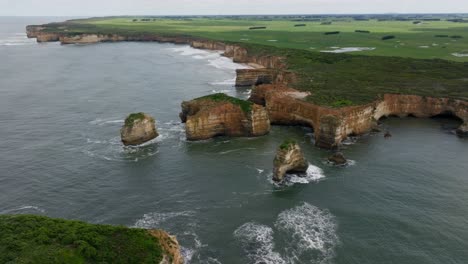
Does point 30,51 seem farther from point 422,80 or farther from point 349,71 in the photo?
point 422,80

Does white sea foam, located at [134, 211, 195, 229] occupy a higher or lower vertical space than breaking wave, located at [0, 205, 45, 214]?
lower

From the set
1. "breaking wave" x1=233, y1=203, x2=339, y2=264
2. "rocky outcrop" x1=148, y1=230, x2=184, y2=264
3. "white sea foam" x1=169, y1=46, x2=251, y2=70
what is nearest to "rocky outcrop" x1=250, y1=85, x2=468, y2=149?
"breaking wave" x1=233, y1=203, x2=339, y2=264

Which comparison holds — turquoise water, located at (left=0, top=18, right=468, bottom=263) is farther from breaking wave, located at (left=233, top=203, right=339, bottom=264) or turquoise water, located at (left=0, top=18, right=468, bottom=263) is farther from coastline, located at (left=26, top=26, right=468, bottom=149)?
coastline, located at (left=26, top=26, right=468, bottom=149)

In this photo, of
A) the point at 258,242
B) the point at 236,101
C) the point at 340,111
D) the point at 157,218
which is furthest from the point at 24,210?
the point at 340,111

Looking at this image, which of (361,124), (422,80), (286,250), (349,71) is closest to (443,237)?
(286,250)

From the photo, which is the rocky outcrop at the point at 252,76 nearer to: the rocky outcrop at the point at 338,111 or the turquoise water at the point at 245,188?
the rocky outcrop at the point at 338,111
